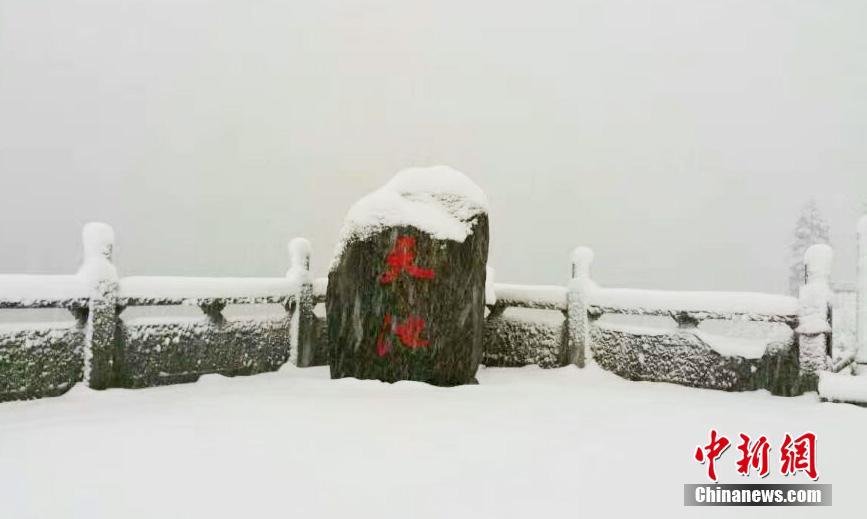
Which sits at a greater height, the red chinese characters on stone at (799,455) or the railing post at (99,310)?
the railing post at (99,310)

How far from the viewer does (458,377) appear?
6.23m

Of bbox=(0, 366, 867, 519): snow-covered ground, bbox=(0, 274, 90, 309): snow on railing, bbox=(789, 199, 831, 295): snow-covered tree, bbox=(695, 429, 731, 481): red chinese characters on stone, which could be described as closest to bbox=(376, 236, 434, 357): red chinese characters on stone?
bbox=(0, 366, 867, 519): snow-covered ground

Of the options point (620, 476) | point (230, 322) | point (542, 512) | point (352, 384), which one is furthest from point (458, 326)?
point (542, 512)

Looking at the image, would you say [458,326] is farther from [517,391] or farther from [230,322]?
[230,322]

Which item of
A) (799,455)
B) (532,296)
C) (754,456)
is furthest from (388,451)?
(532,296)

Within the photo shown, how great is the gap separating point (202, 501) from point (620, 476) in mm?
2086

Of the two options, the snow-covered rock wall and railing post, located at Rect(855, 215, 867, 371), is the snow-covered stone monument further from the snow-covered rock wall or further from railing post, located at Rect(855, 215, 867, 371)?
railing post, located at Rect(855, 215, 867, 371)

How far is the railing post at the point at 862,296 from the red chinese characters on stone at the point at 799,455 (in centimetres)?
231

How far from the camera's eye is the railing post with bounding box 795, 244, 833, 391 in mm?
5871

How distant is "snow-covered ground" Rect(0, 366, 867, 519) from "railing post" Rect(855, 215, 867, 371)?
0.81 metres

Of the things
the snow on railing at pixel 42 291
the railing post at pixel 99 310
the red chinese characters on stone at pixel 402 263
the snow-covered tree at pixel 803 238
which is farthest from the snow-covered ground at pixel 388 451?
the snow-covered tree at pixel 803 238

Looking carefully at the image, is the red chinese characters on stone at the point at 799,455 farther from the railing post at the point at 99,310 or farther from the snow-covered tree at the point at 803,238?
the snow-covered tree at the point at 803,238

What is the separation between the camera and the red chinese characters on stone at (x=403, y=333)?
614 cm

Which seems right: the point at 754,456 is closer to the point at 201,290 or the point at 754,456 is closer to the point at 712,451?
the point at 712,451
